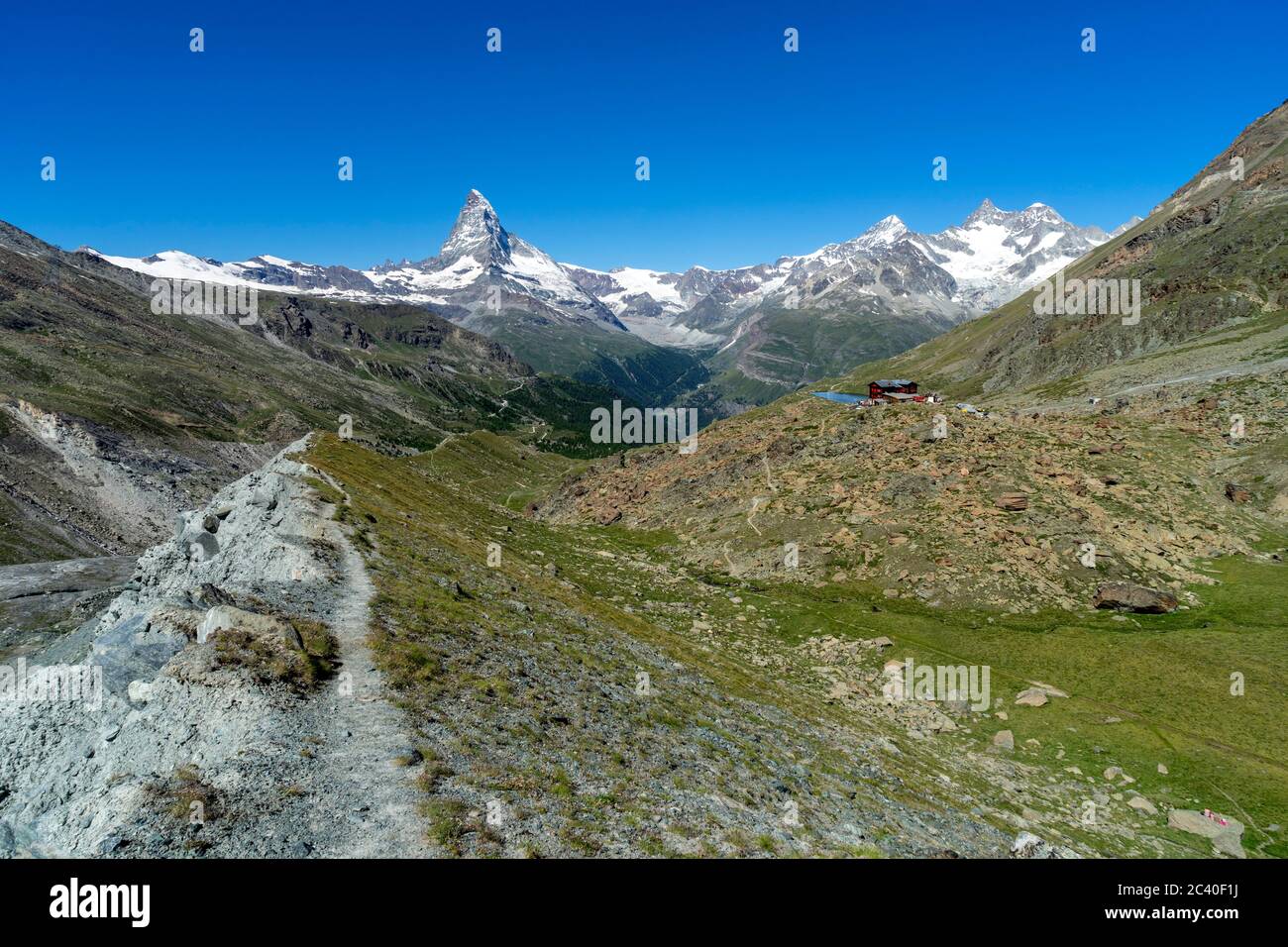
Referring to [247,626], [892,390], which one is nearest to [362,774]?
[247,626]

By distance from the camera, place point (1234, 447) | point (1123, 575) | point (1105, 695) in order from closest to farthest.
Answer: point (1105, 695), point (1123, 575), point (1234, 447)

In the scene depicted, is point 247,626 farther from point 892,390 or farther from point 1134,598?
point 892,390

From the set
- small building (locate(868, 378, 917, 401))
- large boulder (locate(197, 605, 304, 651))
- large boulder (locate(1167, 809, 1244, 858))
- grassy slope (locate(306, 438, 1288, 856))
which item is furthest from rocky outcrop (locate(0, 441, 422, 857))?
small building (locate(868, 378, 917, 401))

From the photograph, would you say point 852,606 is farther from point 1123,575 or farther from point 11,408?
point 11,408

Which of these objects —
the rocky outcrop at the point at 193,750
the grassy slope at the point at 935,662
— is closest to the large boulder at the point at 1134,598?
the grassy slope at the point at 935,662

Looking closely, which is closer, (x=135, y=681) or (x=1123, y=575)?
(x=135, y=681)
